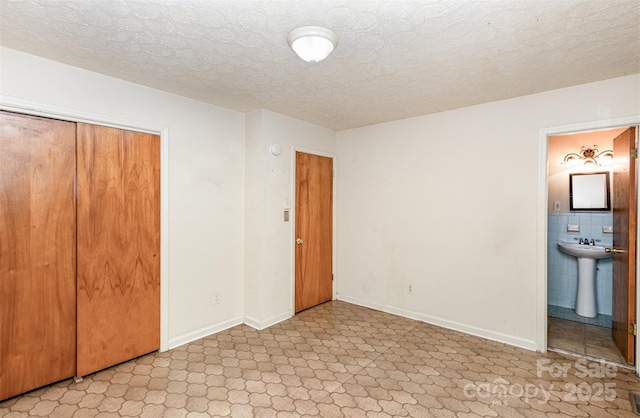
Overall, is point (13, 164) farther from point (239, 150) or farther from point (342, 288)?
point (342, 288)

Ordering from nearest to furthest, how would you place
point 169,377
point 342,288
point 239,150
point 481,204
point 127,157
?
point 169,377 < point 127,157 < point 481,204 < point 239,150 < point 342,288

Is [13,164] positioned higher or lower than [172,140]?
lower

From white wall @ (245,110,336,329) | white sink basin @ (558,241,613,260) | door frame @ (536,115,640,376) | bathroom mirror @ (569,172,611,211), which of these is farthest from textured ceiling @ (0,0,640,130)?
white sink basin @ (558,241,613,260)

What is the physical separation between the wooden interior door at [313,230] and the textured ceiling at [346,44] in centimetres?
123

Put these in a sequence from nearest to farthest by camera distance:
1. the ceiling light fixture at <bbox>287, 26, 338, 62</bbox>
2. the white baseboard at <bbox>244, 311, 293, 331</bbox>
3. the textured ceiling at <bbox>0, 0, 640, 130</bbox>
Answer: the textured ceiling at <bbox>0, 0, 640, 130</bbox> → the ceiling light fixture at <bbox>287, 26, 338, 62</bbox> → the white baseboard at <bbox>244, 311, 293, 331</bbox>

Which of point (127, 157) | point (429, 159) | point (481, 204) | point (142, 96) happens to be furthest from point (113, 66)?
point (481, 204)

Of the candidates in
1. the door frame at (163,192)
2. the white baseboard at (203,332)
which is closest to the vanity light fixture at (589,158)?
the white baseboard at (203,332)

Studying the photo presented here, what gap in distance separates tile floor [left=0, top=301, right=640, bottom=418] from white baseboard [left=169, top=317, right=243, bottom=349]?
0.29 feet

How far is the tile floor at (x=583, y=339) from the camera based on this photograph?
287 cm

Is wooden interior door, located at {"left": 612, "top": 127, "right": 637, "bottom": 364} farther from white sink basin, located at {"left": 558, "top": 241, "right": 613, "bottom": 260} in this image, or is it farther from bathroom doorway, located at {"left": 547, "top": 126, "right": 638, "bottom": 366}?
white sink basin, located at {"left": 558, "top": 241, "right": 613, "bottom": 260}

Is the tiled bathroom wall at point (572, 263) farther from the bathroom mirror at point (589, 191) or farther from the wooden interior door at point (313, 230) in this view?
the wooden interior door at point (313, 230)

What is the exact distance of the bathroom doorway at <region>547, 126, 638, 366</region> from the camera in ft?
9.43

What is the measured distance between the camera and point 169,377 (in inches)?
98.5

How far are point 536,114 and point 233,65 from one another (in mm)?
2747
